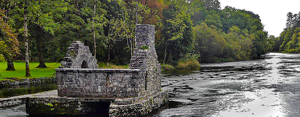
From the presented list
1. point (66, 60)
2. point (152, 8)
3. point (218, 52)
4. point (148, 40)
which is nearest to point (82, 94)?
point (66, 60)

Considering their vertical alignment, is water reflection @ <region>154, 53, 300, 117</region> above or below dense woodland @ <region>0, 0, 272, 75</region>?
below

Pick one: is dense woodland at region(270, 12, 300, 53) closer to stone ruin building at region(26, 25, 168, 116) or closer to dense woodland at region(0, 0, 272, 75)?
dense woodland at region(0, 0, 272, 75)

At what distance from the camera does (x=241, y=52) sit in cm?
7331

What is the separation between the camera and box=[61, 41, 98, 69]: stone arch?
15539 mm

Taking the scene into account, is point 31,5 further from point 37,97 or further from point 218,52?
point 218,52

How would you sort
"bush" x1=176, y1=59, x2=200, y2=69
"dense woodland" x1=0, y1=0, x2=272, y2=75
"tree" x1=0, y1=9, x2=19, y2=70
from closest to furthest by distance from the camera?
1. "tree" x1=0, y1=9, x2=19, y2=70
2. "dense woodland" x1=0, y1=0, x2=272, y2=75
3. "bush" x1=176, y1=59, x2=200, y2=69

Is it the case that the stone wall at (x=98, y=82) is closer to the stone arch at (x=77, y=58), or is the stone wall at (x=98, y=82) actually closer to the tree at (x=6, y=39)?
the stone arch at (x=77, y=58)

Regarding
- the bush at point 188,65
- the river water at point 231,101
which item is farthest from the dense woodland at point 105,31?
the river water at point 231,101

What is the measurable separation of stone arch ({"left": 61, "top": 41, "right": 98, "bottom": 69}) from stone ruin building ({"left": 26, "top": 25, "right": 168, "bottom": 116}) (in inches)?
2.4

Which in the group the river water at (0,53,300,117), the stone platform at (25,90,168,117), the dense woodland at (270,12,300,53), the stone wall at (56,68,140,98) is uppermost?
the dense woodland at (270,12,300,53)

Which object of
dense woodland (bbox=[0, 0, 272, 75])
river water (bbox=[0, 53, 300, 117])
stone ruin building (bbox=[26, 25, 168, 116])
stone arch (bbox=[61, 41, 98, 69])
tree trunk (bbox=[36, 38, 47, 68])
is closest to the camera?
stone ruin building (bbox=[26, 25, 168, 116])

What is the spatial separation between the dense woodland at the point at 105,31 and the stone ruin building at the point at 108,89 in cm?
939

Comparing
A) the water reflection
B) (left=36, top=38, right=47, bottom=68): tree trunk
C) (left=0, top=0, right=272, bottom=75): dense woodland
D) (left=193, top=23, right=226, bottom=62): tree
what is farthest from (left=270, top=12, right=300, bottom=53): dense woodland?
(left=36, top=38, right=47, bottom=68): tree trunk

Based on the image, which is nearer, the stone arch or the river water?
the river water
